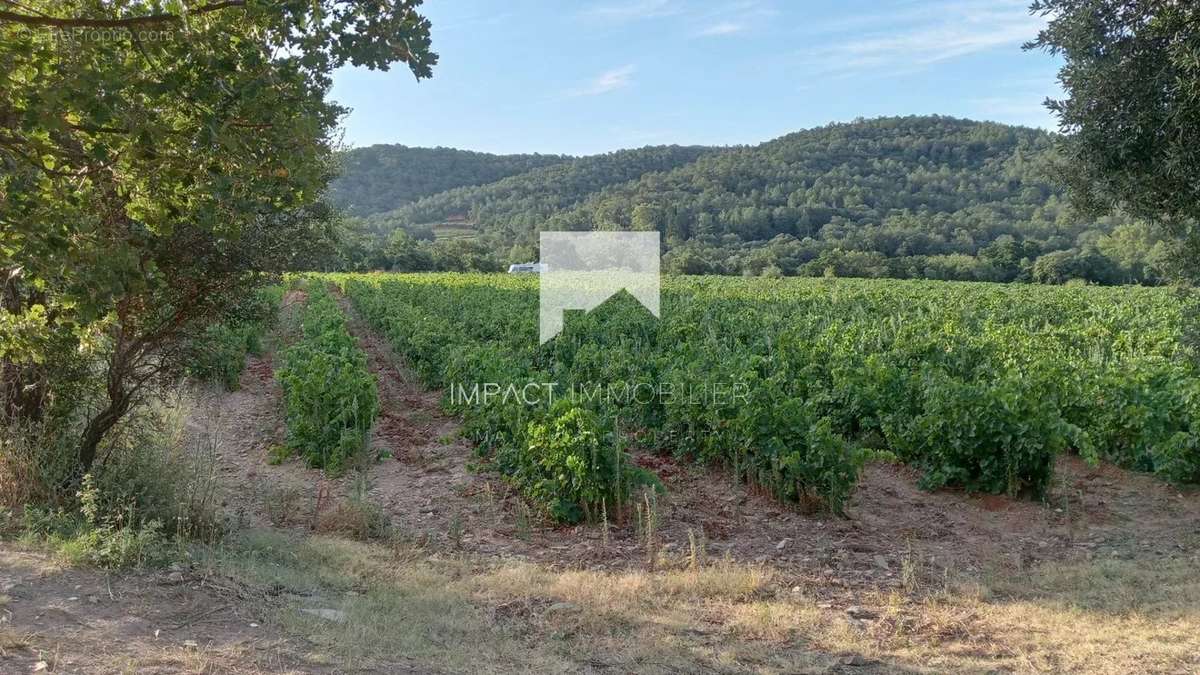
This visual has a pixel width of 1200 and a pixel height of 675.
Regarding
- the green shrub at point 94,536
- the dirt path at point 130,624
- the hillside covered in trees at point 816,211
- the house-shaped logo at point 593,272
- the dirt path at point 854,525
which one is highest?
the hillside covered in trees at point 816,211

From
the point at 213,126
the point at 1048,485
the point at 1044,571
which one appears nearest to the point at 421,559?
the point at 213,126

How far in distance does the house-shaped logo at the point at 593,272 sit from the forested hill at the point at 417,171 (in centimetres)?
3682

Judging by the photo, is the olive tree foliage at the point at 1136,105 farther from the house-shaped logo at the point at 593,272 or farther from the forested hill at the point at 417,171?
the forested hill at the point at 417,171

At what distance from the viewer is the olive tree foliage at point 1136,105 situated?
4871 mm

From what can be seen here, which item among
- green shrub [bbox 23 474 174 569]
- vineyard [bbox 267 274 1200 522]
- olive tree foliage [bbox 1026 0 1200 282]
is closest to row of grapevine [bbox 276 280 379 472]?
vineyard [bbox 267 274 1200 522]

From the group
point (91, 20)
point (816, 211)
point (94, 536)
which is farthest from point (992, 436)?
point (816, 211)

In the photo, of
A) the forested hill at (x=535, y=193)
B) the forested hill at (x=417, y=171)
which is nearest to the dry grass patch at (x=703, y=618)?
the forested hill at (x=535, y=193)

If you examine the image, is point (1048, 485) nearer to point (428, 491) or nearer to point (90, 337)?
point (428, 491)

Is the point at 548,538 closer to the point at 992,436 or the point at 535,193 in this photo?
the point at 992,436

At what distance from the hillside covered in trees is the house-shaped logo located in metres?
12.3

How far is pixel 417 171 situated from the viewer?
10112 centimetres

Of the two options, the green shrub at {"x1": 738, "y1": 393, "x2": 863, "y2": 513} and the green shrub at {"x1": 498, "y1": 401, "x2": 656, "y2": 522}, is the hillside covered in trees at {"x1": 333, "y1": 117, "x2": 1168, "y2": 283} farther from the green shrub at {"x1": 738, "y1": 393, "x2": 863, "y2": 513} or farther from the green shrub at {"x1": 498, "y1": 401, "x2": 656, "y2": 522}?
the green shrub at {"x1": 738, "y1": 393, "x2": 863, "y2": 513}

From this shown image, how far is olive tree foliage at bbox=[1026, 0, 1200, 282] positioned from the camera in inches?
192

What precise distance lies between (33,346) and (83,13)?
2.43 m
